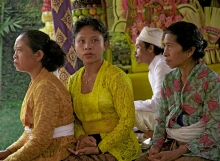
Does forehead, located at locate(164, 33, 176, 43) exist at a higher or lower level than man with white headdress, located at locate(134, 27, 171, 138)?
higher

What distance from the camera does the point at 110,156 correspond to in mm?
2250

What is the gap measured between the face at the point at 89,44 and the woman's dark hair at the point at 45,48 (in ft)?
0.46

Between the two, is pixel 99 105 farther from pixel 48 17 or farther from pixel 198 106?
pixel 48 17

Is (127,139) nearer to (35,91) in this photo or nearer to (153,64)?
(35,91)

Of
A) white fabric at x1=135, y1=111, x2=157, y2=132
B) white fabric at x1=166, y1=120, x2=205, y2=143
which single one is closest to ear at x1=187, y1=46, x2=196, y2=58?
white fabric at x1=166, y1=120, x2=205, y2=143

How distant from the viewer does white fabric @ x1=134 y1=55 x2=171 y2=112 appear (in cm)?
342

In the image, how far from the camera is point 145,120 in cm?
358

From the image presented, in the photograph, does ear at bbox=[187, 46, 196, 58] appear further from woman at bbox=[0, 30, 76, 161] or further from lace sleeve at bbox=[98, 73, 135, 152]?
woman at bbox=[0, 30, 76, 161]

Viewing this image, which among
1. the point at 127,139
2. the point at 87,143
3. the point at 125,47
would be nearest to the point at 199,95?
the point at 127,139

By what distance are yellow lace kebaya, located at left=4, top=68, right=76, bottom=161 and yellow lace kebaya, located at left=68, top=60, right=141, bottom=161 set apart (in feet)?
0.31

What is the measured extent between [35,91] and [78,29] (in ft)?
1.53

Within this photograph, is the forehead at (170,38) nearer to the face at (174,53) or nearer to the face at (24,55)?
the face at (174,53)

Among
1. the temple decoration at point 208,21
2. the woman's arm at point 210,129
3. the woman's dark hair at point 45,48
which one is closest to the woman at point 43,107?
the woman's dark hair at point 45,48

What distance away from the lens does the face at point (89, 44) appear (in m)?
2.32
